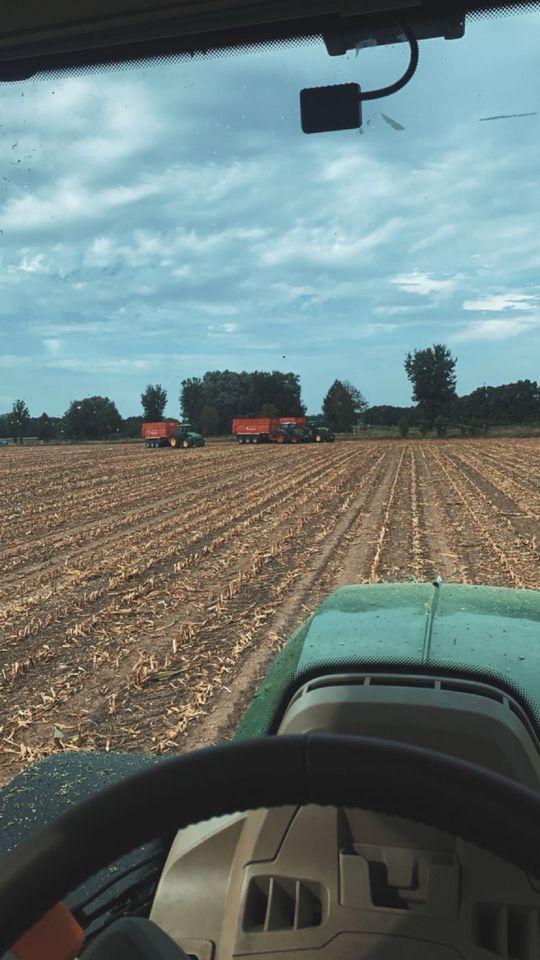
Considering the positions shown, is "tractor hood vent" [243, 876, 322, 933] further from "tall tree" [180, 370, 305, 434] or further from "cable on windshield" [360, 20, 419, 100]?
"tall tree" [180, 370, 305, 434]

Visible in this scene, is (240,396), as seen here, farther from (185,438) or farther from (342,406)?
(342,406)

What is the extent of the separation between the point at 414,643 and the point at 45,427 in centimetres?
5393

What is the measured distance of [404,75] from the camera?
1.61m

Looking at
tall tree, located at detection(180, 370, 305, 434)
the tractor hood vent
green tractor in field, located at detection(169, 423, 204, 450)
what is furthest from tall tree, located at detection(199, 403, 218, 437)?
the tractor hood vent

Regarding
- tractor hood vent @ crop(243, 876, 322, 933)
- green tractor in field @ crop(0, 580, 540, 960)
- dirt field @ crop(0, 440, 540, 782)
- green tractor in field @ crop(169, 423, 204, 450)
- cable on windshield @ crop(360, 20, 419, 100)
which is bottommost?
dirt field @ crop(0, 440, 540, 782)

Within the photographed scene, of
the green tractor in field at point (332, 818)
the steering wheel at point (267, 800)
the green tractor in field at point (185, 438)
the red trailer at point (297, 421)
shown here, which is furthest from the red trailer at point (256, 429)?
the steering wheel at point (267, 800)

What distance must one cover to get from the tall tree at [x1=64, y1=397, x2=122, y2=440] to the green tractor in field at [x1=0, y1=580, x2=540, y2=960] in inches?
1990

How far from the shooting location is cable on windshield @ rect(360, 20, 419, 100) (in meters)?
1.58

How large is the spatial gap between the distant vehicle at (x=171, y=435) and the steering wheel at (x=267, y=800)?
3860cm

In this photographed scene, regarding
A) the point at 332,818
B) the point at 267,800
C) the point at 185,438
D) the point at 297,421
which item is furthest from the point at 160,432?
the point at 267,800

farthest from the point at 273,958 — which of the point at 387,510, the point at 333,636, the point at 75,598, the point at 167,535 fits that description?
the point at 387,510

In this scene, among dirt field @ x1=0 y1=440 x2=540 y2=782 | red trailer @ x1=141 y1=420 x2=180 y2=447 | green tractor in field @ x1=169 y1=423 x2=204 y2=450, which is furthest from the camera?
red trailer @ x1=141 y1=420 x2=180 y2=447

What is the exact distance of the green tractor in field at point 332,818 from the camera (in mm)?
641

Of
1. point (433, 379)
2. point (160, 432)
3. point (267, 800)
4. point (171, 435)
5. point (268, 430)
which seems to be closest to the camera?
point (267, 800)
